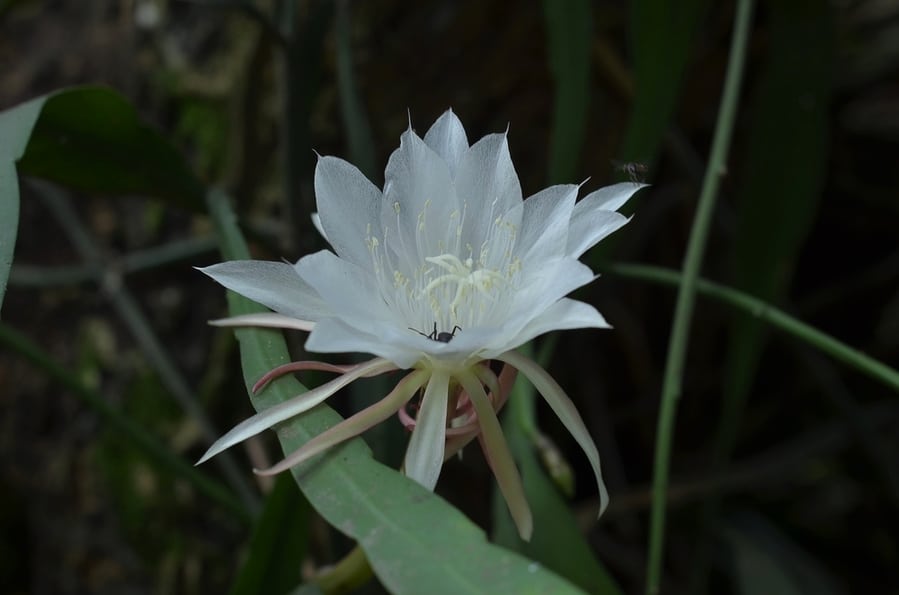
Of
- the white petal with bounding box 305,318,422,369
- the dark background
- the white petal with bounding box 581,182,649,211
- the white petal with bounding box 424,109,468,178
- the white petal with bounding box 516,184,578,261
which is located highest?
the white petal with bounding box 424,109,468,178

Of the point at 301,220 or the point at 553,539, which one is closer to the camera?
the point at 553,539

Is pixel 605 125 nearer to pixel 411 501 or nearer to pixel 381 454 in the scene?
pixel 381 454

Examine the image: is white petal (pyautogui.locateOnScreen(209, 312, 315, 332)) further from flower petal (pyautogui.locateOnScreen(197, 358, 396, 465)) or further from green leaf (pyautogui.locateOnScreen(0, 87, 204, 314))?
green leaf (pyautogui.locateOnScreen(0, 87, 204, 314))

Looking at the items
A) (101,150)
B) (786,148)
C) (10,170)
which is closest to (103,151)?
(101,150)

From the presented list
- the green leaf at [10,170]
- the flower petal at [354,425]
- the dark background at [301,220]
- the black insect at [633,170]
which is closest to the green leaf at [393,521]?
the flower petal at [354,425]

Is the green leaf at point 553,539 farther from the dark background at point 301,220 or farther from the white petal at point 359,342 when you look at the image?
the dark background at point 301,220

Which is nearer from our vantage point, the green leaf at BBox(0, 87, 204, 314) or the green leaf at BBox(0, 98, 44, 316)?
the green leaf at BBox(0, 98, 44, 316)

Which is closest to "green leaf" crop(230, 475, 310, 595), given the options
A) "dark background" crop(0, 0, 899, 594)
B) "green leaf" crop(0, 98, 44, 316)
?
"green leaf" crop(0, 98, 44, 316)

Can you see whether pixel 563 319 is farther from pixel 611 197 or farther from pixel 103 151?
pixel 103 151
